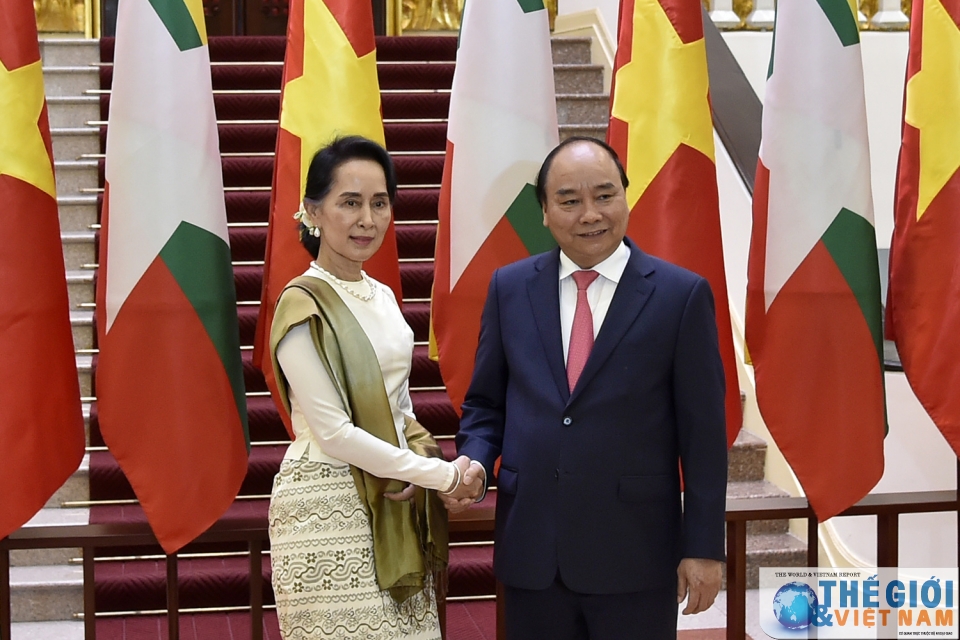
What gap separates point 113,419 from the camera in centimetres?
202

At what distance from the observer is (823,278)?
2182mm

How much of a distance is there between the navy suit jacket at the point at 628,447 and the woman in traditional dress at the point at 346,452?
0.15 meters

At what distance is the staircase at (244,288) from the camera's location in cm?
322

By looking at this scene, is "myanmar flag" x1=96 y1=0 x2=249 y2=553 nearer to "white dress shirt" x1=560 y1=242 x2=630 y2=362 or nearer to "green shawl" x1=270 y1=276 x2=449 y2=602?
"green shawl" x1=270 y1=276 x2=449 y2=602

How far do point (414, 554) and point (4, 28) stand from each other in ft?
3.94

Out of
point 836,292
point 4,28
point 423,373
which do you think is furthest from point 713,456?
point 423,373

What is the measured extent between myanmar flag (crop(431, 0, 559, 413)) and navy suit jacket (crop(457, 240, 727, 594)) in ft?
1.85

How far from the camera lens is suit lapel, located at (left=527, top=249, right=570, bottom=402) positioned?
5.61ft

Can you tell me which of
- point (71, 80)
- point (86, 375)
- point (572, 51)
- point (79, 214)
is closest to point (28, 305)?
point (86, 375)

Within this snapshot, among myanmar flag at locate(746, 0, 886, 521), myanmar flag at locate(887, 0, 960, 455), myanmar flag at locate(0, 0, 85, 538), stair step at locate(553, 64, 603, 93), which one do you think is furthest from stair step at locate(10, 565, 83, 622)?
stair step at locate(553, 64, 603, 93)

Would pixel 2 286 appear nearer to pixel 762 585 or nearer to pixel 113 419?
pixel 113 419

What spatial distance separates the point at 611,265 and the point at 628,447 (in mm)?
287

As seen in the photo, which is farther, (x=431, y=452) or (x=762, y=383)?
(x=762, y=383)

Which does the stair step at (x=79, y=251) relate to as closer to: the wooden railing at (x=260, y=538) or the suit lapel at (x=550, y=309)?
the wooden railing at (x=260, y=538)
